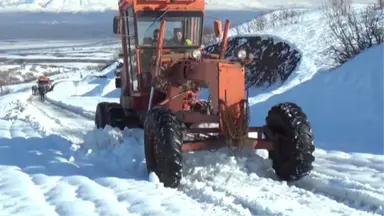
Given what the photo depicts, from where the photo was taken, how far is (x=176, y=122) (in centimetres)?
→ 927

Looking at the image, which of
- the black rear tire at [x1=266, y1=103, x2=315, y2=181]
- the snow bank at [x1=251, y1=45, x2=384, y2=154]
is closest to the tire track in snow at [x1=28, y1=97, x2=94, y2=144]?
the snow bank at [x1=251, y1=45, x2=384, y2=154]

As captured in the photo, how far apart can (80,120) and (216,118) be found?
39.3ft

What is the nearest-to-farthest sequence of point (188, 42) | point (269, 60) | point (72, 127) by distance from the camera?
point (188, 42), point (72, 127), point (269, 60)

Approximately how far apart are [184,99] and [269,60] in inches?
819

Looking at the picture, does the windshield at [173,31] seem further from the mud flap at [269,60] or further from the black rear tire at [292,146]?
the mud flap at [269,60]

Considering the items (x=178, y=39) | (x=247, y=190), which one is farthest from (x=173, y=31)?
(x=247, y=190)

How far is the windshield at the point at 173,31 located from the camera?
39.3ft

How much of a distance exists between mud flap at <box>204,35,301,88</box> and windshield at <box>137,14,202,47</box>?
16423 millimetres

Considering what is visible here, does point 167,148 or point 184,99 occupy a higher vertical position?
point 184,99

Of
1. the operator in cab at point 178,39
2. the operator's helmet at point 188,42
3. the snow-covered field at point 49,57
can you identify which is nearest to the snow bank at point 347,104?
the operator's helmet at point 188,42

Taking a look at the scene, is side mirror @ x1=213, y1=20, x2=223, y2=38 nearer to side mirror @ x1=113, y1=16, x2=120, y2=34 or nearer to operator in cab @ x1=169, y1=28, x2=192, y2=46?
operator in cab @ x1=169, y1=28, x2=192, y2=46

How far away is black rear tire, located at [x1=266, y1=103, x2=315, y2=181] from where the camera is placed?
9.38 metres

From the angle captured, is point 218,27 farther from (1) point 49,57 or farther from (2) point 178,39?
(1) point 49,57

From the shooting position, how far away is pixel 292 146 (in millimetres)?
9445
